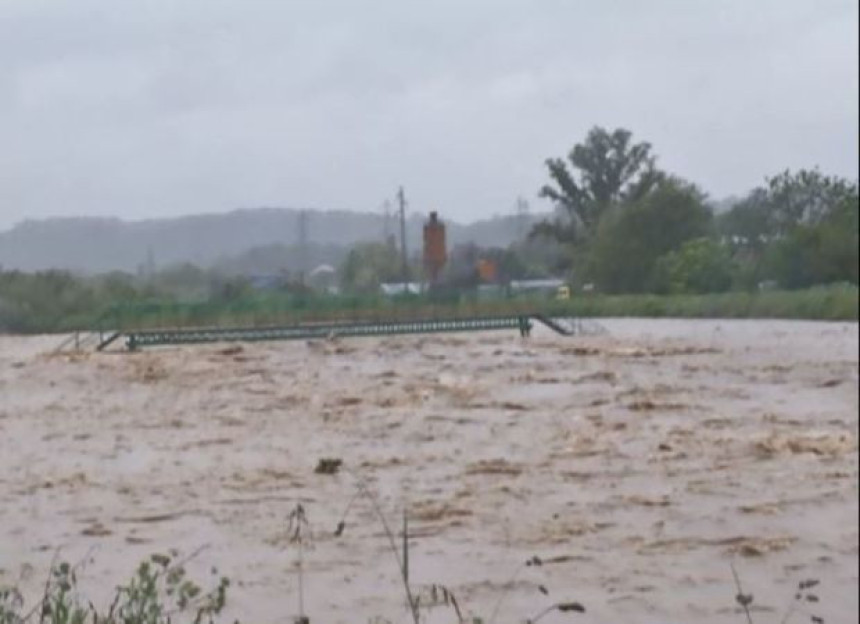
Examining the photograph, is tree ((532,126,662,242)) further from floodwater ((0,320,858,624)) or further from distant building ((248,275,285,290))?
distant building ((248,275,285,290))

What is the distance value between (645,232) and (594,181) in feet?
0.30

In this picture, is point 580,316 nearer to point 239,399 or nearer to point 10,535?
point 10,535

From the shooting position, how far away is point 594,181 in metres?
1.19

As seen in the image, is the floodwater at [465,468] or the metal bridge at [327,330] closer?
the metal bridge at [327,330]

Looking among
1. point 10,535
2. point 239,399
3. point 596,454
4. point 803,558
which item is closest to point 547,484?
point 596,454

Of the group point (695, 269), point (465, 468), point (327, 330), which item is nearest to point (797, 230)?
point (695, 269)

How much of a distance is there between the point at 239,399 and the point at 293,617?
1941mm

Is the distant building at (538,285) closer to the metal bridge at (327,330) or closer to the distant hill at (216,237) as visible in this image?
the distant hill at (216,237)

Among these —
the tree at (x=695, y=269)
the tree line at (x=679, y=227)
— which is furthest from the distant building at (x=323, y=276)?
the tree at (x=695, y=269)

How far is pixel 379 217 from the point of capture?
1413 mm

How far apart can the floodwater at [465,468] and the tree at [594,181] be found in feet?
0.36

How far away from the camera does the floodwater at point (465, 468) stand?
1775mm

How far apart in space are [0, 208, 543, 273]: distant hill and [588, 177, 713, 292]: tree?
15cm

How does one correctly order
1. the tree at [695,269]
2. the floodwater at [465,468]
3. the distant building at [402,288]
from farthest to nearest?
the floodwater at [465,468]
the distant building at [402,288]
the tree at [695,269]
